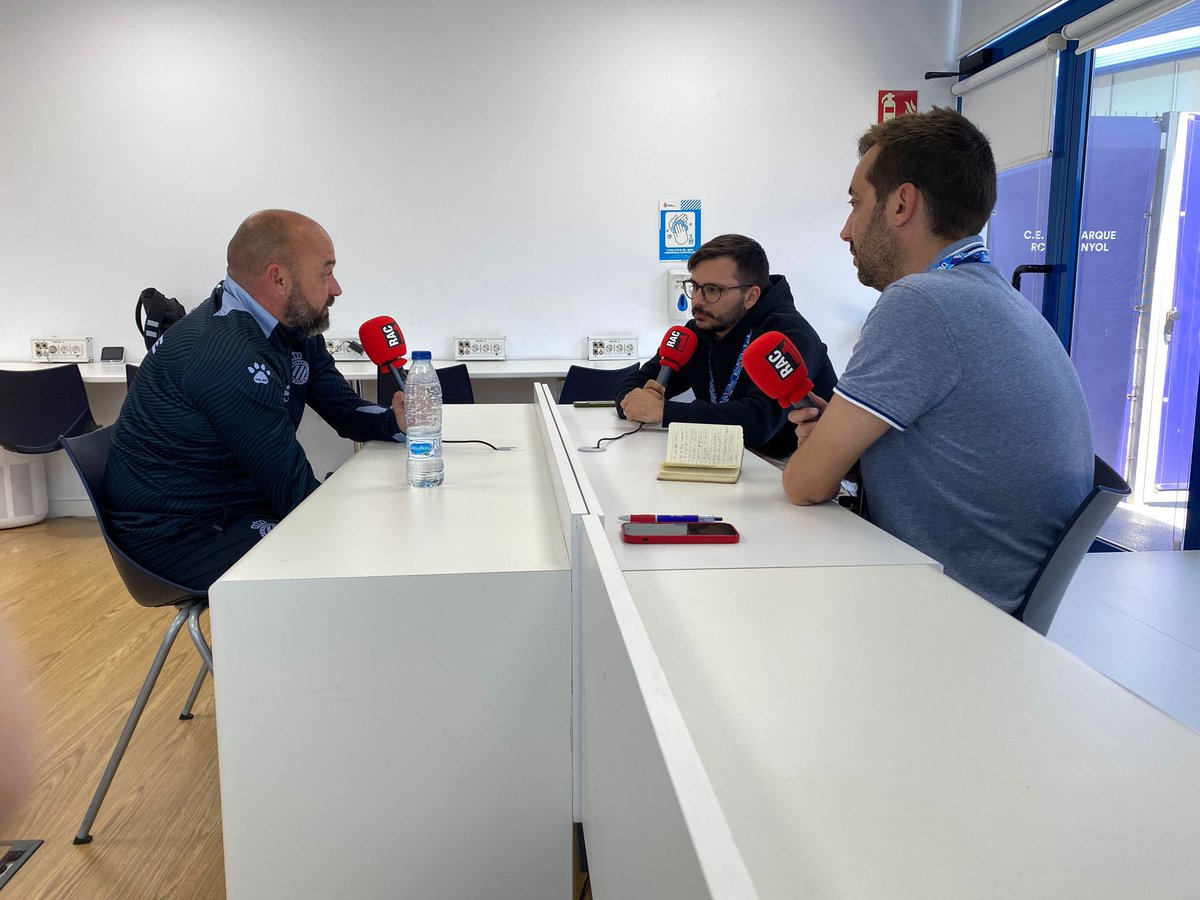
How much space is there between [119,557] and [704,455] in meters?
1.18

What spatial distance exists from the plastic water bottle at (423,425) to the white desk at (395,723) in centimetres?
47

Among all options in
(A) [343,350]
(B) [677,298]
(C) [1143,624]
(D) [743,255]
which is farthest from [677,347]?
(A) [343,350]

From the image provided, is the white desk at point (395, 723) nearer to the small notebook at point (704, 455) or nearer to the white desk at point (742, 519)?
the white desk at point (742, 519)

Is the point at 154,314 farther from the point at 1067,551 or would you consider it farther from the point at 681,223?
the point at 1067,551

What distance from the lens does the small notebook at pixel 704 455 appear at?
5.58ft

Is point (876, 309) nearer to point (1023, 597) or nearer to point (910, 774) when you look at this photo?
point (1023, 597)

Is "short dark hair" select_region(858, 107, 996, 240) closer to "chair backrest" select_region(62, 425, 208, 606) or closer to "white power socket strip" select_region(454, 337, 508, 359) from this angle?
"chair backrest" select_region(62, 425, 208, 606)

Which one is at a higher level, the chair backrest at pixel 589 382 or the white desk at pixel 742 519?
the white desk at pixel 742 519

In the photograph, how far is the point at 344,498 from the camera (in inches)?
66.2

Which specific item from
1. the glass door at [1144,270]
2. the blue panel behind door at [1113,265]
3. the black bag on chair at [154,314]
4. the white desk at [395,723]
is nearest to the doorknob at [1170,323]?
the glass door at [1144,270]

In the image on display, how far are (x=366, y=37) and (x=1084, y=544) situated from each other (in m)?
4.21

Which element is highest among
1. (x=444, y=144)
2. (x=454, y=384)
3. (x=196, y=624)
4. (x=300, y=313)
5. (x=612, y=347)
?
(x=444, y=144)

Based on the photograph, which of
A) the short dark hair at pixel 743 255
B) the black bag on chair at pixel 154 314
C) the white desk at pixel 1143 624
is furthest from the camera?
the black bag on chair at pixel 154 314

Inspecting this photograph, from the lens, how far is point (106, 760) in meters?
2.04
